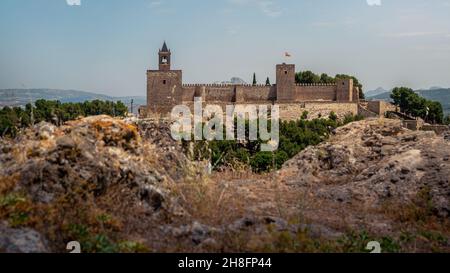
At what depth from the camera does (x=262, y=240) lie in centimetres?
580

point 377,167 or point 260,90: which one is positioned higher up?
point 260,90

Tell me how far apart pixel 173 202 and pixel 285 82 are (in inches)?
2184

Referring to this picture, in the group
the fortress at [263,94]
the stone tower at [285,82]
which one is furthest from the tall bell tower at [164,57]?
the stone tower at [285,82]

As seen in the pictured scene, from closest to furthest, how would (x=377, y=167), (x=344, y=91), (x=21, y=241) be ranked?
1. (x=21, y=241)
2. (x=377, y=167)
3. (x=344, y=91)

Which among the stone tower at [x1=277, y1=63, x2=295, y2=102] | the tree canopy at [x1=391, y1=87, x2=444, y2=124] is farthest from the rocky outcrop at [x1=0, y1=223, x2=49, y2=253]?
the tree canopy at [x1=391, y1=87, x2=444, y2=124]

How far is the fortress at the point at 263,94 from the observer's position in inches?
2295

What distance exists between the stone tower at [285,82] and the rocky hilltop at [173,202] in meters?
52.3

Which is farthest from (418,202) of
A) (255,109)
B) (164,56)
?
(164,56)

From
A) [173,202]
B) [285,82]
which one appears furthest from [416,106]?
[173,202]

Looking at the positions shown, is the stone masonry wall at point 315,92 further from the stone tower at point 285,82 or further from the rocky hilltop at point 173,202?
the rocky hilltop at point 173,202

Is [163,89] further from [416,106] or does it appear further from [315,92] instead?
[416,106]

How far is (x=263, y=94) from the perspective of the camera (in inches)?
2463

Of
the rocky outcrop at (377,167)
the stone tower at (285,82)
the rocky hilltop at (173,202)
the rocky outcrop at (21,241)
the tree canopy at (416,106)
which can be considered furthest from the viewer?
the tree canopy at (416,106)

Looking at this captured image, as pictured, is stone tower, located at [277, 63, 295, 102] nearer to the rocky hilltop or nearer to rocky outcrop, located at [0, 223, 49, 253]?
the rocky hilltop
